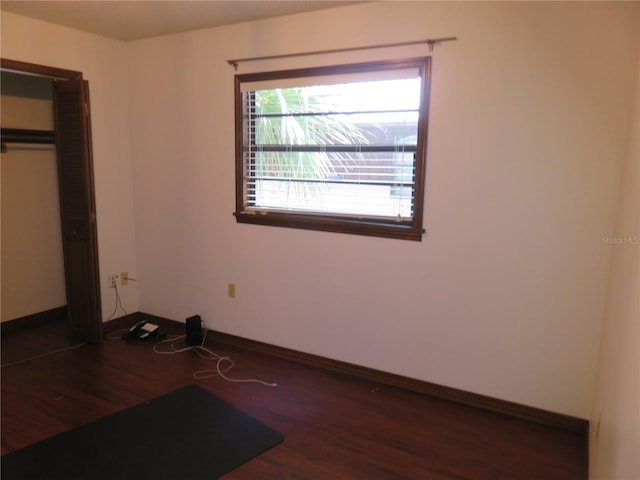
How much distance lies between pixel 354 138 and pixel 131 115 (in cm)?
216

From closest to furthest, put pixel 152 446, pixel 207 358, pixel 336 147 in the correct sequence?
pixel 152 446 < pixel 336 147 < pixel 207 358

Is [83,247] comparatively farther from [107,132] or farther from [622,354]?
[622,354]

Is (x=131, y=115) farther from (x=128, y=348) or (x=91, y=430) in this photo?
(x=91, y=430)

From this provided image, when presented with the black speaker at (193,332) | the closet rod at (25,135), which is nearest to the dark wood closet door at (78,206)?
the closet rod at (25,135)

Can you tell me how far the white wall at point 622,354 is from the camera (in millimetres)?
1219

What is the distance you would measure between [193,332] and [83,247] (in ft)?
3.72

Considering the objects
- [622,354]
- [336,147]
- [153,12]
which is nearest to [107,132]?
[153,12]

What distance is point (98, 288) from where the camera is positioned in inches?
142

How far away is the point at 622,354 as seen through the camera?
1.52 meters

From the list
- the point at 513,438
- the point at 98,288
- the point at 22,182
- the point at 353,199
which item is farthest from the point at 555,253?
the point at 22,182

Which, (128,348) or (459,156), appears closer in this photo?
(459,156)

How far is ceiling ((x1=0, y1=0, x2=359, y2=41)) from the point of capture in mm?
2848

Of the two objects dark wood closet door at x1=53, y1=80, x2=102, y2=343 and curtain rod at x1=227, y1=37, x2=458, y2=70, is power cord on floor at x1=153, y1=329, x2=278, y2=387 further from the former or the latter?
curtain rod at x1=227, y1=37, x2=458, y2=70

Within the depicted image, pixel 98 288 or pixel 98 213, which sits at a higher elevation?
pixel 98 213
